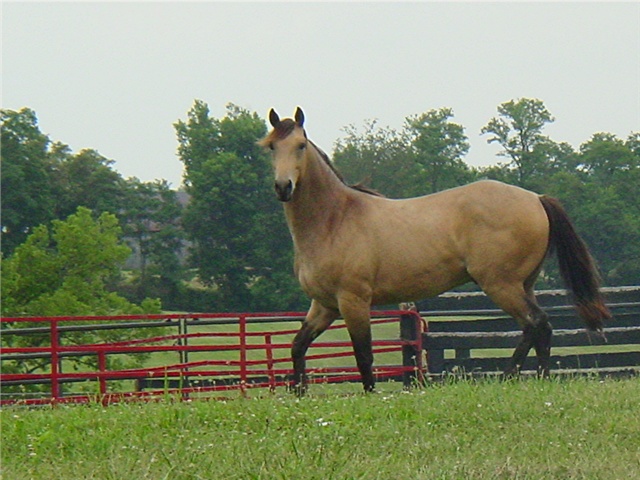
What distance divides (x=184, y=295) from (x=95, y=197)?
7.25m

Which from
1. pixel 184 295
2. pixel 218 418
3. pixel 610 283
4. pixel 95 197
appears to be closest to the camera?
pixel 218 418

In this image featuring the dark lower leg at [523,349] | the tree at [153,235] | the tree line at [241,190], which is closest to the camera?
the dark lower leg at [523,349]

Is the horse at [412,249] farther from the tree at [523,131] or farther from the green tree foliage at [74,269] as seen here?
the tree at [523,131]

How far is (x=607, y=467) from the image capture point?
172 inches

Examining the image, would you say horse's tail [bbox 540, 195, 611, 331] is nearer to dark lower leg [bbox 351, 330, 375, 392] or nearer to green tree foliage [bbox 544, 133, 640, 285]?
dark lower leg [bbox 351, 330, 375, 392]

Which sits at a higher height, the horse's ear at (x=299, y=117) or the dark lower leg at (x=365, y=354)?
the horse's ear at (x=299, y=117)

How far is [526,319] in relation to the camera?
8.38 meters

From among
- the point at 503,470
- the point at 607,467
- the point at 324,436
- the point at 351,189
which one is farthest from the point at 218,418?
the point at 351,189

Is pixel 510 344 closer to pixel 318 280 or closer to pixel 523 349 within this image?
pixel 523 349

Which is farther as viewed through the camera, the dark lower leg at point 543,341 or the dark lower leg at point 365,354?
the dark lower leg at point 543,341

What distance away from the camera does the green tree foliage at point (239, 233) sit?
4904cm

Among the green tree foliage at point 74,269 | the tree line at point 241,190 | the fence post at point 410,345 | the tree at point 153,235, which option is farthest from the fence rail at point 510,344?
the tree at point 153,235

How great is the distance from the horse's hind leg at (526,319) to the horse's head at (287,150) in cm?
203

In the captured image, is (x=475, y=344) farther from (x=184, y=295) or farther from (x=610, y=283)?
(x=184, y=295)
